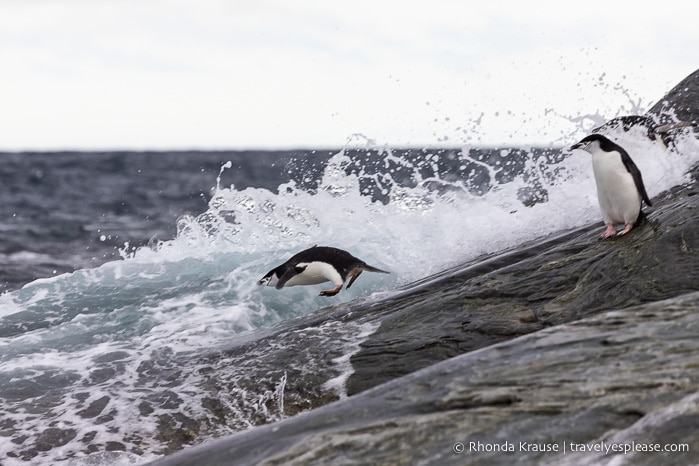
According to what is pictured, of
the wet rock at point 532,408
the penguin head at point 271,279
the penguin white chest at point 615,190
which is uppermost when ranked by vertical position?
the penguin white chest at point 615,190

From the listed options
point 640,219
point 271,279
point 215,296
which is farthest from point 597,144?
point 215,296

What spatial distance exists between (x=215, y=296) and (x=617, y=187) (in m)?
4.66

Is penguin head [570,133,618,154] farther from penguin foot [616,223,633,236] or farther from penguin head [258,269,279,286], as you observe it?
penguin head [258,269,279,286]

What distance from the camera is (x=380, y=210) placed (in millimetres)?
11766

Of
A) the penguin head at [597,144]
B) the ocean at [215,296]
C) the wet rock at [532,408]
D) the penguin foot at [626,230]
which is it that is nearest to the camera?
the wet rock at [532,408]

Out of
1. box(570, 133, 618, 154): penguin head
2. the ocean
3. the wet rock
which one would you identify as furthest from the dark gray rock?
box(570, 133, 618, 154): penguin head

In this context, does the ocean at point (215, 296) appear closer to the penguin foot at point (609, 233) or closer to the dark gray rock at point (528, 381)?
the dark gray rock at point (528, 381)

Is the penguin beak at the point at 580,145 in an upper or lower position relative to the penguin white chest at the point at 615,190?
upper

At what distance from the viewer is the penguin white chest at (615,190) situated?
670 cm

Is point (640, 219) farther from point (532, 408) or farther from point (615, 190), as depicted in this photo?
point (532, 408)

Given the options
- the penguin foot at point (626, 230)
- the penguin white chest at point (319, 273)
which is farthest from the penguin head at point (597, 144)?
the penguin white chest at point (319, 273)

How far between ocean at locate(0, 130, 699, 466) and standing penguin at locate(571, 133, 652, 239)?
3.83ft

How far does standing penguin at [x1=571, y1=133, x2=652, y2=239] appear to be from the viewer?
669cm

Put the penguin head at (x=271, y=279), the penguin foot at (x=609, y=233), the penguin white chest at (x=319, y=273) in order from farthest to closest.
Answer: the penguin head at (x=271, y=279), the penguin white chest at (x=319, y=273), the penguin foot at (x=609, y=233)
